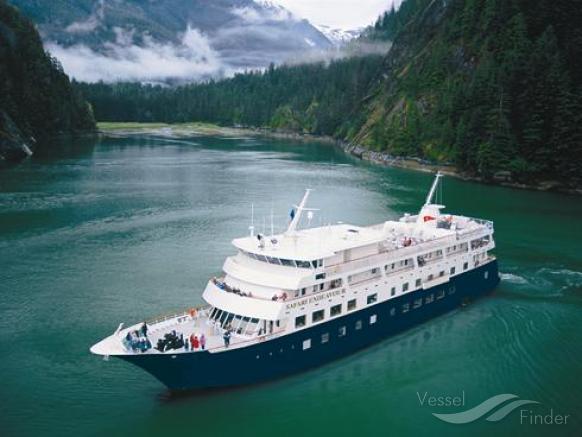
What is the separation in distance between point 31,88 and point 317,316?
139084 millimetres

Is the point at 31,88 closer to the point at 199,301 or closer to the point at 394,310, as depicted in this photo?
the point at 199,301

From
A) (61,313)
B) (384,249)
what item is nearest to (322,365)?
(384,249)

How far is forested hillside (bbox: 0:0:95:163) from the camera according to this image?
128500 millimetres

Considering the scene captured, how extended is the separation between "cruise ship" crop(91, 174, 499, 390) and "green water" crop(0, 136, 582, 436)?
3.60 ft

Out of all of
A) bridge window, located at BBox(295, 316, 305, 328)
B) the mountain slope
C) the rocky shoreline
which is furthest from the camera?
the mountain slope

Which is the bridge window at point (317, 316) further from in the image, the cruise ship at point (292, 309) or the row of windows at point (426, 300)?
the row of windows at point (426, 300)

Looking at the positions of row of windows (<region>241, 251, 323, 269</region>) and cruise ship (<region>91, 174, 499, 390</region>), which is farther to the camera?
row of windows (<region>241, 251, 323, 269</region>)

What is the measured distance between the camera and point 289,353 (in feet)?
83.0

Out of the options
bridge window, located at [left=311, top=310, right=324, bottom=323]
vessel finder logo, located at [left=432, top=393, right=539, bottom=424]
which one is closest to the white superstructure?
bridge window, located at [left=311, top=310, right=324, bottom=323]

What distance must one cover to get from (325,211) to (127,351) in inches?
1650

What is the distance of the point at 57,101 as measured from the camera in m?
152

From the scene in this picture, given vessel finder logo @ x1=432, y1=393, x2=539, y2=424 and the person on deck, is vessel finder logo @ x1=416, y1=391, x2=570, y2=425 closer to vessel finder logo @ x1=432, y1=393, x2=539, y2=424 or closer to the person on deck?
vessel finder logo @ x1=432, y1=393, x2=539, y2=424

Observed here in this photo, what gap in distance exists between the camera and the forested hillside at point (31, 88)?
128500 millimetres

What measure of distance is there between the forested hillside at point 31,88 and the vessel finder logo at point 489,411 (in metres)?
111
